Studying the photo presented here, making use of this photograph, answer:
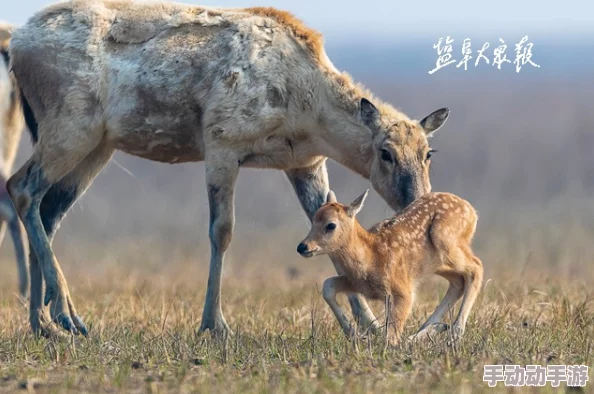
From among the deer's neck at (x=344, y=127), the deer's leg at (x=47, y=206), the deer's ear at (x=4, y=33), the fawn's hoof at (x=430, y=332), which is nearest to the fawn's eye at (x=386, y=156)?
the deer's neck at (x=344, y=127)

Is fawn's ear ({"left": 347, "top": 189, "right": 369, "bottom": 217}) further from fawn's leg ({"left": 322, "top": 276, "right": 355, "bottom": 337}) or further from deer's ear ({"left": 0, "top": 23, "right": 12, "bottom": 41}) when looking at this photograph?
deer's ear ({"left": 0, "top": 23, "right": 12, "bottom": 41})

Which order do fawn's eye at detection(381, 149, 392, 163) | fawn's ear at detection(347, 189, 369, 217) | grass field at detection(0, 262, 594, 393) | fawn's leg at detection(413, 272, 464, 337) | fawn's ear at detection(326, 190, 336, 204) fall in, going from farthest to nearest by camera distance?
fawn's eye at detection(381, 149, 392, 163)
fawn's ear at detection(326, 190, 336, 204)
fawn's leg at detection(413, 272, 464, 337)
fawn's ear at detection(347, 189, 369, 217)
grass field at detection(0, 262, 594, 393)

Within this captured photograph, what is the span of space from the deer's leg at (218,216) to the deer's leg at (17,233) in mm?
4114

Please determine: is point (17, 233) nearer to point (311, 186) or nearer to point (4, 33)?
point (4, 33)

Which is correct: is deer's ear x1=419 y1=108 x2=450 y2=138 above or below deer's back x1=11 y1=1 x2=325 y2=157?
below

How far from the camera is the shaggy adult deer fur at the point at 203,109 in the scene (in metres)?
11.3

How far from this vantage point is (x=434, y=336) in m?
9.96

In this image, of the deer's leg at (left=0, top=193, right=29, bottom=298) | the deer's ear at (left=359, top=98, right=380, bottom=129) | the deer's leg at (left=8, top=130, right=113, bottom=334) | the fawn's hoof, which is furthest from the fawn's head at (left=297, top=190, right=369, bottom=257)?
the deer's leg at (left=0, top=193, right=29, bottom=298)

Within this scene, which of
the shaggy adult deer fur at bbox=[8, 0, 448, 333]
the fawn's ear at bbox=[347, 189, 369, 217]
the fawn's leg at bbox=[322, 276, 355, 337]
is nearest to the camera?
the fawn's leg at bbox=[322, 276, 355, 337]

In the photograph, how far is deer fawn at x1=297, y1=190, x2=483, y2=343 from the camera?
10.2 meters

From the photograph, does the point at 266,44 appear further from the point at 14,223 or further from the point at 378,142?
the point at 14,223

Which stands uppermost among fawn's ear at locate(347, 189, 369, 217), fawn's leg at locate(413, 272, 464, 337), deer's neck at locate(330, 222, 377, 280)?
fawn's ear at locate(347, 189, 369, 217)

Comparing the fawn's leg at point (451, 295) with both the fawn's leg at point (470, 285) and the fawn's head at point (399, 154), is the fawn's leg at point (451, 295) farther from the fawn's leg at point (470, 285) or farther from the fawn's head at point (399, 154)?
the fawn's head at point (399, 154)

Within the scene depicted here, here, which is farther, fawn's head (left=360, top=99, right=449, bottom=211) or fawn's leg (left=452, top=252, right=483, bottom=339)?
fawn's head (left=360, top=99, right=449, bottom=211)
